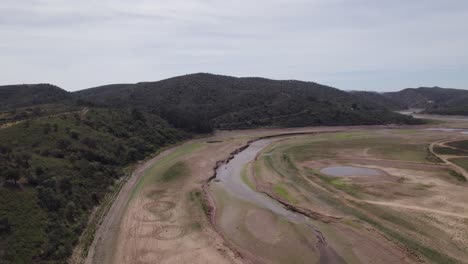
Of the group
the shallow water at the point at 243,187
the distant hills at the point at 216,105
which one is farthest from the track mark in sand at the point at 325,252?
the distant hills at the point at 216,105

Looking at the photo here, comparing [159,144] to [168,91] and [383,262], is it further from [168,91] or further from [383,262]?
[168,91]

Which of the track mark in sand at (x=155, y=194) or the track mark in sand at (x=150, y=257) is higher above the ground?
the track mark in sand at (x=155, y=194)

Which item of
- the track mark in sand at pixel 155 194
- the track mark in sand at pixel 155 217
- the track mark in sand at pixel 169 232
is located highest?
the track mark in sand at pixel 155 194

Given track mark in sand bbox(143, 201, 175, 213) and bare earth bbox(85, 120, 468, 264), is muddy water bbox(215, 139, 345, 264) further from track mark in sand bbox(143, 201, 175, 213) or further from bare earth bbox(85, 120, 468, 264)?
track mark in sand bbox(143, 201, 175, 213)

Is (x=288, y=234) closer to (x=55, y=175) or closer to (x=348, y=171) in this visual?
(x=348, y=171)

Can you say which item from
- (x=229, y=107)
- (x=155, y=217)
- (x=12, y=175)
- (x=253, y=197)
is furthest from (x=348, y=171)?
(x=229, y=107)

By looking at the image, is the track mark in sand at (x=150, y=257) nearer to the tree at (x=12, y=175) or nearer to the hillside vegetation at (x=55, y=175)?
the hillside vegetation at (x=55, y=175)

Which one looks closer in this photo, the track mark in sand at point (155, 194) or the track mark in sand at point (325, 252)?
the track mark in sand at point (325, 252)
